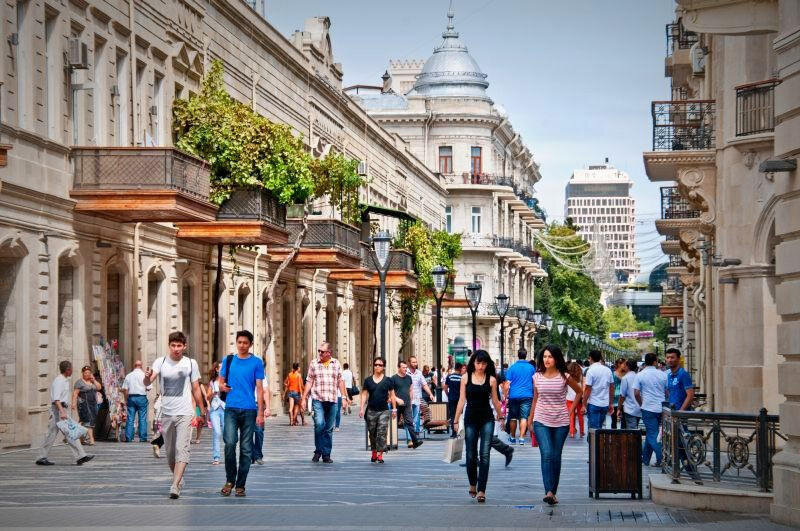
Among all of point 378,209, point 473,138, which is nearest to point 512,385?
point 378,209

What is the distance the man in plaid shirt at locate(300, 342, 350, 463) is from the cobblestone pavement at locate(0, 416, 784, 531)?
0.34 meters

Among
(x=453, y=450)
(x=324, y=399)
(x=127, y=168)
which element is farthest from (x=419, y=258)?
(x=453, y=450)

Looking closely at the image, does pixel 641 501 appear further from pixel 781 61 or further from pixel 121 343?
pixel 121 343

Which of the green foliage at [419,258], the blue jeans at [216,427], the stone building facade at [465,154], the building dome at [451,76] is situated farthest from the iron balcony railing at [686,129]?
the building dome at [451,76]

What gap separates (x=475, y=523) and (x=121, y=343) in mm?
18162

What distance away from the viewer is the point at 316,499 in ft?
56.2

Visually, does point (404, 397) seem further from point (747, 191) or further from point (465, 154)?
point (465, 154)

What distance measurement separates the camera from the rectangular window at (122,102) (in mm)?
31516

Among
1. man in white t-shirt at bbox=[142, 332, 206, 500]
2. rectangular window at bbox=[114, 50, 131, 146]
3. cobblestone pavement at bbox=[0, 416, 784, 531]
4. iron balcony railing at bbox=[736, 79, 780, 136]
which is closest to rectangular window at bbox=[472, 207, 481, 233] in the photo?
rectangular window at bbox=[114, 50, 131, 146]

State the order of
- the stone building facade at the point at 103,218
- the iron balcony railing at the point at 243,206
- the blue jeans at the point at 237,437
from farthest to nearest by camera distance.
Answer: the iron balcony railing at the point at 243,206 < the stone building facade at the point at 103,218 < the blue jeans at the point at 237,437

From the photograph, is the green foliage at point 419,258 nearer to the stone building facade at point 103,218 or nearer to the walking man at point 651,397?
the stone building facade at point 103,218

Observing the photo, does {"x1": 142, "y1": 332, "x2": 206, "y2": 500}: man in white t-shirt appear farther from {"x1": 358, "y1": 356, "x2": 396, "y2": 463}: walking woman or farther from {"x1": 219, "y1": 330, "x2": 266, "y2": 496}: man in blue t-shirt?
{"x1": 358, "y1": 356, "x2": 396, "y2": 463}: walking woman

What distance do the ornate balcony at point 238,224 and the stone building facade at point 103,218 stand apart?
21.2 inches

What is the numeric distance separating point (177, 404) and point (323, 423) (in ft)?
23.0
